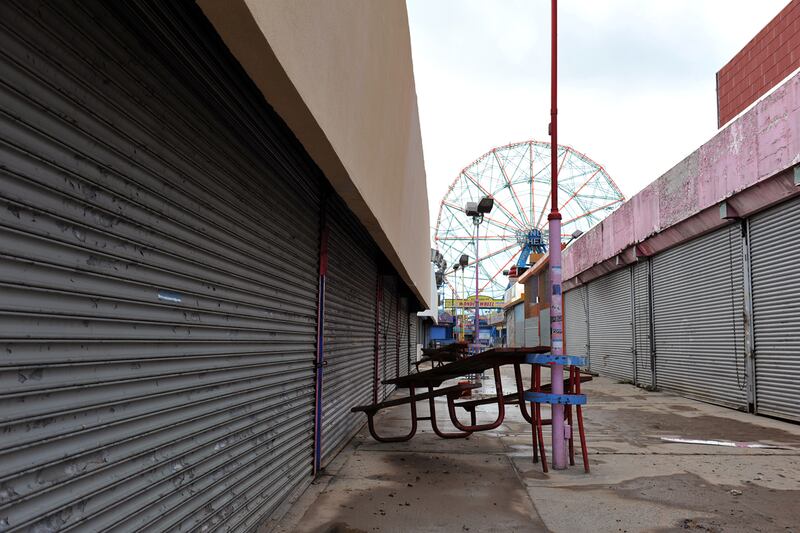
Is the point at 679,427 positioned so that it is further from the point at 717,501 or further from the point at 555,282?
the point at 717,501

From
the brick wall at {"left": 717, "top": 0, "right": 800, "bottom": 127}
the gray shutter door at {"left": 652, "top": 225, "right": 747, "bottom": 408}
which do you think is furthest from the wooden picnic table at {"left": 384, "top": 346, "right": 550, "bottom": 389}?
the brick wall at {"left": 717, "top": 0, "right": 800, "bottom": 127}

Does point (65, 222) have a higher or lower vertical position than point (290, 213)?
lower

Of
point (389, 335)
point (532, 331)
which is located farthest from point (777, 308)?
point (532, 331)

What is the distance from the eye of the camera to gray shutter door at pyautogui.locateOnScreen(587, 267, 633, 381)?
57.5ft

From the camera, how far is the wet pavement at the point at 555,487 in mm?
4086

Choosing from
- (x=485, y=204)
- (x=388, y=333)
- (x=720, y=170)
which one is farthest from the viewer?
(x=485, y=204)

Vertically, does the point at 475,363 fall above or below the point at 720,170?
below

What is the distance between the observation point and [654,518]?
419cm

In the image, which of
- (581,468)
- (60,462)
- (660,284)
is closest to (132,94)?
(60,462)

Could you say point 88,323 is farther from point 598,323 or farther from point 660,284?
point 598,323

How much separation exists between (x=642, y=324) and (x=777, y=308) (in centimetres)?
662

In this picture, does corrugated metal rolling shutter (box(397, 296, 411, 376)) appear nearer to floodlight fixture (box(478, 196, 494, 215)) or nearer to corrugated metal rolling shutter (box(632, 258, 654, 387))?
floodlight fixture (box(478, 196, 494, 215))

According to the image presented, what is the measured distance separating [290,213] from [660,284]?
1321cm

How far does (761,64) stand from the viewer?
16.6m
